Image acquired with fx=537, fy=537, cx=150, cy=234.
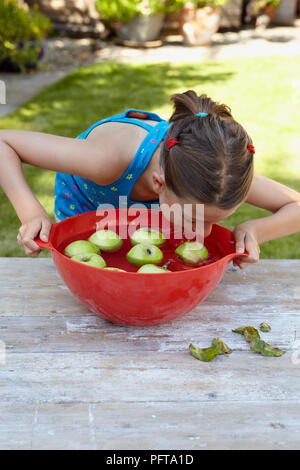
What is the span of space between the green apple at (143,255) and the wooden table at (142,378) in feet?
0.45

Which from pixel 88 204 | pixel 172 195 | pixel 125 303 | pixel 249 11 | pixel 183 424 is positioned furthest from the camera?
pixel 249 11

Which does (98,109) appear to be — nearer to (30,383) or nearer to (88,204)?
(88,204)

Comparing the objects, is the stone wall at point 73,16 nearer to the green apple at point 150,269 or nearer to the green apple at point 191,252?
the green apple at point 191,252

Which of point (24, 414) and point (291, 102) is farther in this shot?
point (291, 102)

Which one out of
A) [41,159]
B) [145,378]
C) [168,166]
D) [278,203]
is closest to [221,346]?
[145,378]

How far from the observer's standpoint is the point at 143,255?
111 cm

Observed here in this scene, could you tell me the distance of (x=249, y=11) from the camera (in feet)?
24.1

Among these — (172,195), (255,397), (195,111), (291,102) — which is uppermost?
(195,111)

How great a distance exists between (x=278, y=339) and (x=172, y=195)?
14.8 inches

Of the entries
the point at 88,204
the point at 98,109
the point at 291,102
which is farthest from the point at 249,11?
the point at 88,204

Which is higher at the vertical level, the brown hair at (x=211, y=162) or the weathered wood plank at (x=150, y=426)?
the brown hair at (x=211, y=162)

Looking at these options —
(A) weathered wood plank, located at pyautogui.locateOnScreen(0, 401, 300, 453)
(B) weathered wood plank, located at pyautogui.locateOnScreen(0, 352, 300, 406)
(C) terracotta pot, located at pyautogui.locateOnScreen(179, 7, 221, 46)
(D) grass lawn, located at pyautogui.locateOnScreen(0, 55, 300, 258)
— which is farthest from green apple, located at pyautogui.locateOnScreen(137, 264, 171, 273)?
(C) terracotta pot, located at pyautogui.locateOnScreen(179, 7, 221, 46)

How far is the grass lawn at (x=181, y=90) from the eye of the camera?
2.67 m

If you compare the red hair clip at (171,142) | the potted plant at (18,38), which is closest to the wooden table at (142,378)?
the red hair clip at (171,142)
